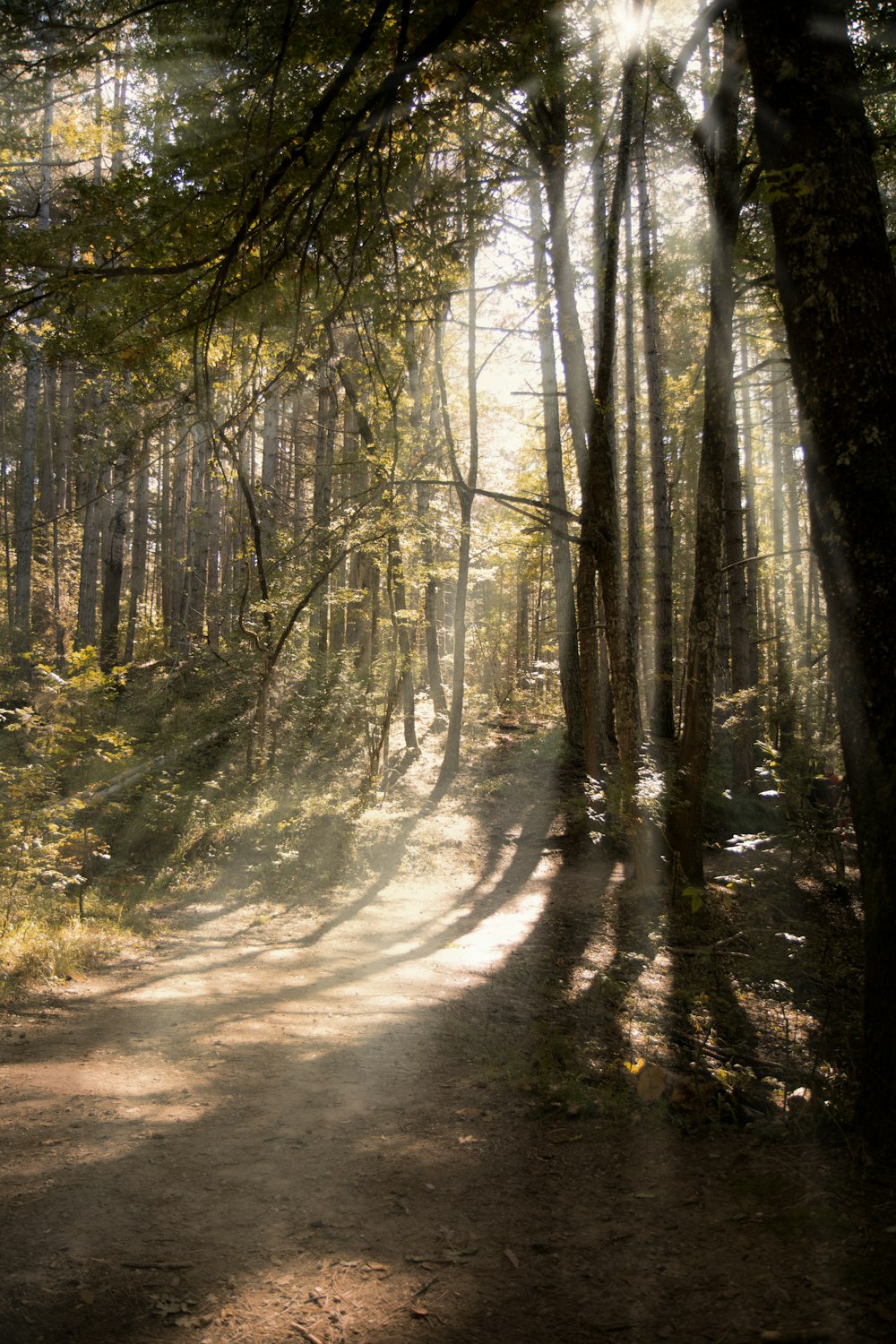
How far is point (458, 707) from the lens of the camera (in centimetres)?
1625

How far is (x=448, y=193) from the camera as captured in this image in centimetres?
745

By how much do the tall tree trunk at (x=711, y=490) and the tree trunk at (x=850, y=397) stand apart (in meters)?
4.53

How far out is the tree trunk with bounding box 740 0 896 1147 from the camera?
3.11 meters

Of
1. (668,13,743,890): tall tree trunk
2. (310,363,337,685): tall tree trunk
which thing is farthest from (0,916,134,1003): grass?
(310,363,337,685): tall tree trunk

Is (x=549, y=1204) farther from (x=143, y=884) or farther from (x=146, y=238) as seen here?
(x=143, y=884)

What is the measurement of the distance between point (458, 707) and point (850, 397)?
13.3m

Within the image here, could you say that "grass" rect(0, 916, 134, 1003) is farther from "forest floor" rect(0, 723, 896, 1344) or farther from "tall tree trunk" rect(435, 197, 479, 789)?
"tall tree trunk" rect(435, 197, 479, 789)

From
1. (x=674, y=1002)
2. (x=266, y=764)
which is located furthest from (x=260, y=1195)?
(x=266, y=764)

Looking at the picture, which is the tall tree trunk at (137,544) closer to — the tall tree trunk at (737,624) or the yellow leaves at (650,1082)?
the tall tree trunk at (737,624)

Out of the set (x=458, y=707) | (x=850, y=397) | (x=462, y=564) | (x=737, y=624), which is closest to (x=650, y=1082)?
(x=850, y=397)

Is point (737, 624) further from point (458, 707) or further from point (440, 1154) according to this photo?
point (440, 1154)

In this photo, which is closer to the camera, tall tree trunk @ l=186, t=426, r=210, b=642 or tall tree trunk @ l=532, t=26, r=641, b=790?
tall tree trunk @ l=532, t=26, r=641, b=790

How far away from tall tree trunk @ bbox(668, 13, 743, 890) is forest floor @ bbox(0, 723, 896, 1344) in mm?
1416

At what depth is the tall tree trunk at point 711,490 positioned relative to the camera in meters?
7.62
